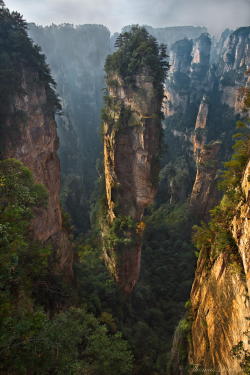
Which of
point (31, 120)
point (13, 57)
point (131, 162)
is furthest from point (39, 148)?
point (131, 162)

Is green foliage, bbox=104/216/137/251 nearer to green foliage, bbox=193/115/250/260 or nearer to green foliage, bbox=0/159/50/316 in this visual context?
green foliage, bbox=0/159/50/316

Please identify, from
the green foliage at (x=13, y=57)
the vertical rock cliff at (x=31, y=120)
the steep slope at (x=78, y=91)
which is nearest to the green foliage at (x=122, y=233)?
the vertical rock cliff at (x=31, y=120)

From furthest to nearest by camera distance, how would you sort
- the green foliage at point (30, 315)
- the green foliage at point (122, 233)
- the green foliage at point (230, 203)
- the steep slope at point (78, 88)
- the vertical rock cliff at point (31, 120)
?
the steep slope at point (78, 88) → the green foliage at point (122, 233) → the vertical rock cliff at point (31, 120) → the green foliage at point (230, 203) → the green foliage at point (30, 315)

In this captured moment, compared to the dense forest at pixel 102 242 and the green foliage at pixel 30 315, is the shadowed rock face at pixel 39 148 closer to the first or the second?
the dense forest at pixel 102 242

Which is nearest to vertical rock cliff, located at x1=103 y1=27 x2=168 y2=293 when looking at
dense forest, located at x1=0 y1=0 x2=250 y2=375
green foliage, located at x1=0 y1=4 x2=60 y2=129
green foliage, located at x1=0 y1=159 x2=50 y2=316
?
dense forest, located at x1=0 y1=0 x2=250 y2=375

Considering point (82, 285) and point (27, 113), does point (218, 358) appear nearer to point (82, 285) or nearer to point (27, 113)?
point (82, 285)

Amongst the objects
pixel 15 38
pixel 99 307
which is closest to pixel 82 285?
pixel 99 307
